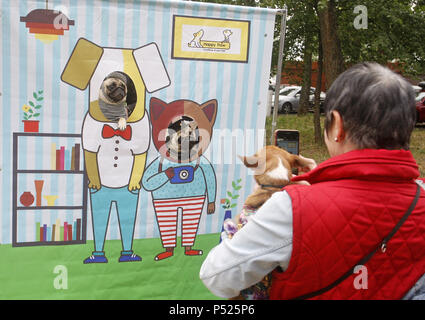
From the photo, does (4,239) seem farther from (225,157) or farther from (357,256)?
(357,256)

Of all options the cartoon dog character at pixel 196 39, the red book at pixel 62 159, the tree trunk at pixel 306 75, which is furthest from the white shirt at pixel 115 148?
the tree trunk at pixel 306 75

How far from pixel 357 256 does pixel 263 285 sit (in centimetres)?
36

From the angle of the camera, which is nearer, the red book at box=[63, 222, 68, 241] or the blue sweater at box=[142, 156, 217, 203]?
the red book at box=[63, 222, 68, 241]

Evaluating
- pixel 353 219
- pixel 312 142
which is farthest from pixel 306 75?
pixel 353 219

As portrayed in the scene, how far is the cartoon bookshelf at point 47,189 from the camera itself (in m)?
2.66

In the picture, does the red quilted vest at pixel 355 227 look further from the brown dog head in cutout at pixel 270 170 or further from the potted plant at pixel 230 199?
the potted plant at pixel 230 199

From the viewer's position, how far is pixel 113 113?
274 cm

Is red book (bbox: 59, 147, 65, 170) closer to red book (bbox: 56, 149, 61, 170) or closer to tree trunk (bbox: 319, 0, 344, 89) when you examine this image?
red book (bbox: 56, 149, 61, 170)

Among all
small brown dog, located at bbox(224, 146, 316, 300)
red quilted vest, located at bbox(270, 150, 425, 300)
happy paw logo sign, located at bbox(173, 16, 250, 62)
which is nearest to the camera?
red quilted vest, located at bbox(270, 150, 425, 300)

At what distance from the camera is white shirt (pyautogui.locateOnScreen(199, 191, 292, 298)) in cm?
122

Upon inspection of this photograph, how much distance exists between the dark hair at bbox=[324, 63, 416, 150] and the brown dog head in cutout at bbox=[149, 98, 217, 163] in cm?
165

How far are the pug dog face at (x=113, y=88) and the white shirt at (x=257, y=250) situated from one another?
1.62 metres

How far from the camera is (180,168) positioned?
2.90m

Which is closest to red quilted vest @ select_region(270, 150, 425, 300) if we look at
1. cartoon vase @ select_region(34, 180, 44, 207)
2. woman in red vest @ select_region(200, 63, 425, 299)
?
A: woman in red vest @ select_region(200, 63, 425, 299)
